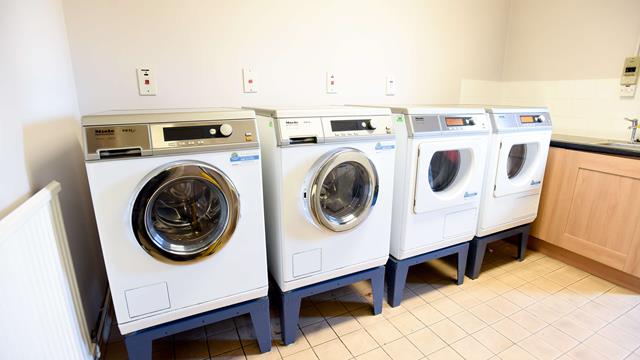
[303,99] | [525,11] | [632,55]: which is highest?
[525,11]

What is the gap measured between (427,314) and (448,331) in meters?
0.16

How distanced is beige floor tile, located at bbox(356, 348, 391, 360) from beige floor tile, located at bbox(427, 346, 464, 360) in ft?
0.70

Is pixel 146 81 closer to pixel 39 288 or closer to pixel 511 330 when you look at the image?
pixel 39 288

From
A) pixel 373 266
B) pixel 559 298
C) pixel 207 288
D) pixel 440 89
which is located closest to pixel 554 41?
pixel 440 89

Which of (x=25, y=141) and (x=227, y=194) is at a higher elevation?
(x=25, y=141)

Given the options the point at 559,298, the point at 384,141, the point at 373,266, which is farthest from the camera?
the point at 559,298

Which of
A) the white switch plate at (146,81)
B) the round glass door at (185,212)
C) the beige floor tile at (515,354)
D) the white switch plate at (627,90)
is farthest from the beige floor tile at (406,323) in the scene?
the white switch plate at (627,90)

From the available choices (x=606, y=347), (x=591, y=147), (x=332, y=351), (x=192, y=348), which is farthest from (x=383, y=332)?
(x=591, y=147)

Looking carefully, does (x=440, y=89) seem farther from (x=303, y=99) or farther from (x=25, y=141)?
(x=25, y=141)

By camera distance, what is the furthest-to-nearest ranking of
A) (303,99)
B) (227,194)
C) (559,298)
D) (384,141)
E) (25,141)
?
(303,99)
(559,298)
(384,141)
(227,194)
(25,141)

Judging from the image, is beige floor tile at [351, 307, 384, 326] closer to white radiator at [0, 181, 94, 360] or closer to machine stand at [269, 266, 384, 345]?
machine stand at [269, 266, 384, 345]

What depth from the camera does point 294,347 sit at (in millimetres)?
1636

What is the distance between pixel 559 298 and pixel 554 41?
212cm

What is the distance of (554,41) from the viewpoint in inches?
109
